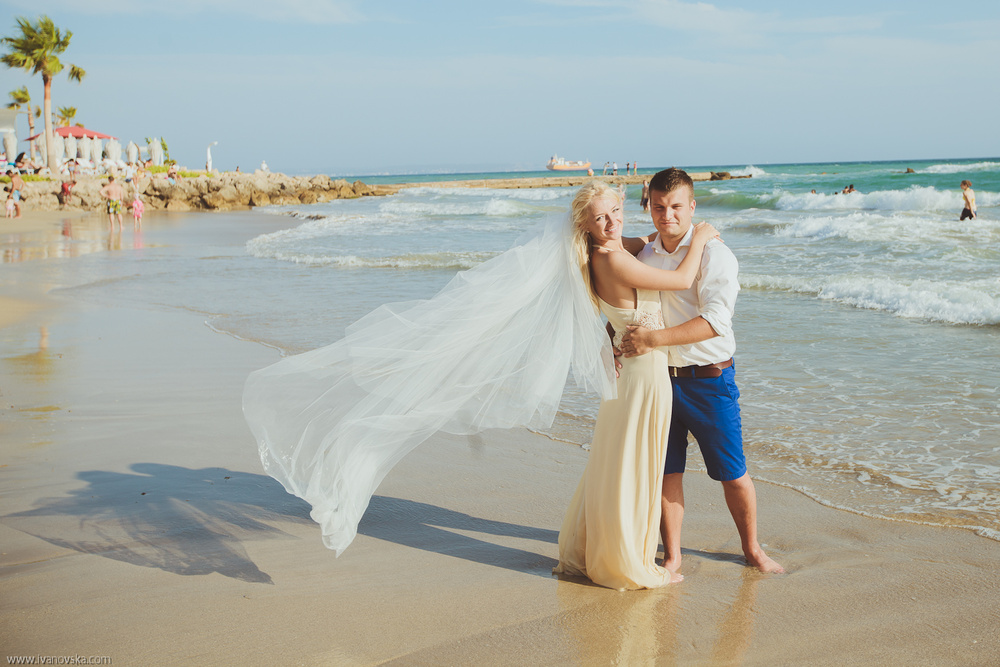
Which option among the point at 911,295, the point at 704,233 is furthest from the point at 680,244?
the point at 911,295

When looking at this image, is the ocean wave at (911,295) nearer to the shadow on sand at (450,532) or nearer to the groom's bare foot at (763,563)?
the groom's bare foot at (763,563)

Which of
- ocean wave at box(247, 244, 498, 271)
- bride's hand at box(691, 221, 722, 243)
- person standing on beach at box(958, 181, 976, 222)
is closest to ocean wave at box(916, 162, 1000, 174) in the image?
person standing on beach at box(958, 181, 976, 222)

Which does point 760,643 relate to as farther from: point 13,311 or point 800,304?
point 13,311

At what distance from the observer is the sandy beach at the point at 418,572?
9.41 ft

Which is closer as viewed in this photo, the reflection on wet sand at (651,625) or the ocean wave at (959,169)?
the reflection on wet sand at (651,625)

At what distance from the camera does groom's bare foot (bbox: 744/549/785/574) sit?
3.52 metres

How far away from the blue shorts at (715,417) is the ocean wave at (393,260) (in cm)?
1222

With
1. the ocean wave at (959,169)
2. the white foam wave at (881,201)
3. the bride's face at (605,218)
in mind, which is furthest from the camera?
the ocean wave at (959,169)

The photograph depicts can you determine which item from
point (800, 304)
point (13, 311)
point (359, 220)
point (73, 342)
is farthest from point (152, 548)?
point (359, 220)

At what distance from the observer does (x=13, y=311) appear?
10484mm

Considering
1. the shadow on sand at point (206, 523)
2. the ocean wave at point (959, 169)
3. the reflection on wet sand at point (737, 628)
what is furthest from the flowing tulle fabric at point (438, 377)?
the ocean wave at point (959, 169)

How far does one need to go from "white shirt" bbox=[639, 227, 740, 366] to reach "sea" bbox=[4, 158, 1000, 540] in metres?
0.55

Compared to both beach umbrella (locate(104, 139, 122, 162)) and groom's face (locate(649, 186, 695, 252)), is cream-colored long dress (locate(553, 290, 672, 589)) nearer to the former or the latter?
groom's face (locate(649, 186, 695, 252))

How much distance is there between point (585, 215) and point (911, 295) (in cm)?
882
